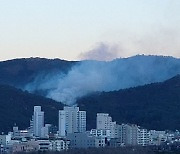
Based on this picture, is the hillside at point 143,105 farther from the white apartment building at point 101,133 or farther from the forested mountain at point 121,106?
the white apartment building at point 101,133

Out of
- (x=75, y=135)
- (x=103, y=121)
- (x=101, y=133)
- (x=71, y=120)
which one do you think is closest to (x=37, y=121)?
(x=71, y=120)

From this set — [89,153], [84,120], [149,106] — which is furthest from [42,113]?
[89,153]

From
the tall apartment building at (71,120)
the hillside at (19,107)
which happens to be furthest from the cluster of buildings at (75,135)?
the hillside at (19,107)

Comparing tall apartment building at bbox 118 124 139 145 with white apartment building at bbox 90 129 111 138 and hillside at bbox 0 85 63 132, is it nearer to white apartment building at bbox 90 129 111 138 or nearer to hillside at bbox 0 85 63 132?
white apartment building at bbox 90 129 111 138

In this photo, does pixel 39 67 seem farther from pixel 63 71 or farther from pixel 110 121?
pixel 110 121

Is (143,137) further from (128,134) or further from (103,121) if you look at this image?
(103,121)

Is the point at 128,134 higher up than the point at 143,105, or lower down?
lower down
